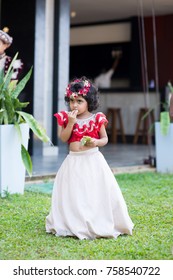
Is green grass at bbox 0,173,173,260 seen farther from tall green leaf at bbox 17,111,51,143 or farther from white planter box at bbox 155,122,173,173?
white planter box at bbox 155,122,173,173

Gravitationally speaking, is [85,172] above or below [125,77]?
below

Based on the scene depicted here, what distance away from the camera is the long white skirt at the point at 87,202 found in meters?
3.65

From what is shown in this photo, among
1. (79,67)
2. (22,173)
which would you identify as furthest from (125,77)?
(22,173)

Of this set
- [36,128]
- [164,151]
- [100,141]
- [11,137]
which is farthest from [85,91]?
[164,151]

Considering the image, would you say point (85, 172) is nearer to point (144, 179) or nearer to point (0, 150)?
point (0, 150)

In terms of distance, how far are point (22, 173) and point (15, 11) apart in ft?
12.5

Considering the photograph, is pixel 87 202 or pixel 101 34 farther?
pixel 101 34

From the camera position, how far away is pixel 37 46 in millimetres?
8227

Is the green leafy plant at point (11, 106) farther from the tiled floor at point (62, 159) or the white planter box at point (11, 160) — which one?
the tiled floor at point (62, 159)

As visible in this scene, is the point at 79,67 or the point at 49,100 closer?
the point at 49,100

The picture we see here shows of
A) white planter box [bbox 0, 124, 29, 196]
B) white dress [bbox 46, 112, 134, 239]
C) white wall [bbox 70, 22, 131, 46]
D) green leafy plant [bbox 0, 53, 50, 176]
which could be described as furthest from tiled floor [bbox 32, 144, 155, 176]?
white wall [bbox 70, 22, 131, 46]

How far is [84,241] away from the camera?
3549 mm

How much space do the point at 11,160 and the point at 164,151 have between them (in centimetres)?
251

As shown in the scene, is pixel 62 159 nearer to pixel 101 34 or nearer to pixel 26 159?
pixel 26 159
